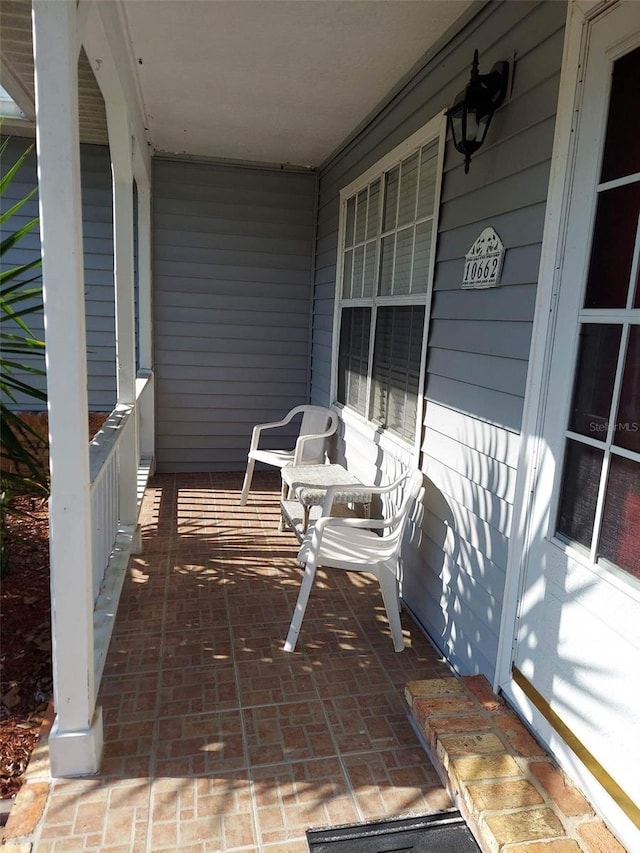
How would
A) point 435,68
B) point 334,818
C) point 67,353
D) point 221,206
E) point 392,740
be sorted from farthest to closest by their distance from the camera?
1. point 221,206
2. point 435,68
3. point 392,740
4. point 334,818
5. point 67,353

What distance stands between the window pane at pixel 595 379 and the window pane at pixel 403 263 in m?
1.56

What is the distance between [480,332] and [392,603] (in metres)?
1.29

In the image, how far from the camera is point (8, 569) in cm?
319

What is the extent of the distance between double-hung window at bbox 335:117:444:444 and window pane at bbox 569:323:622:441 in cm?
116

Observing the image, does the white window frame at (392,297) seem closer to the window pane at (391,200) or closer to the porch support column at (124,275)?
the window pane at (391,200)

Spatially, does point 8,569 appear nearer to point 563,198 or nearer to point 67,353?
point 67,353

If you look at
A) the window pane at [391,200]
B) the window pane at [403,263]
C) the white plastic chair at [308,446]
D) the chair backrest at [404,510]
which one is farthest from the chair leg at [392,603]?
the window pane at [391,200]

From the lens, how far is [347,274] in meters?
4.49


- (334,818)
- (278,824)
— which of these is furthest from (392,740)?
(278,824)

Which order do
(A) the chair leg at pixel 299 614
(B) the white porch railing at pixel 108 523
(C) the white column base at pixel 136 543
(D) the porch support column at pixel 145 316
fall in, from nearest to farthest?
(B) the white porch railing at pixel 108 523, (A) the chair leg at pixel 299 614, (C) the white column base at pixel 136 543, (D) the porch support column at pixel 145 316

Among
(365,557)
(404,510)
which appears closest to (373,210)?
(404,510)

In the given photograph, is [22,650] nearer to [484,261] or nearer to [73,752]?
[73,752]

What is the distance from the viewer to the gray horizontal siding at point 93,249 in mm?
4988

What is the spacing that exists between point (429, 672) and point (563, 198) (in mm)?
1948
